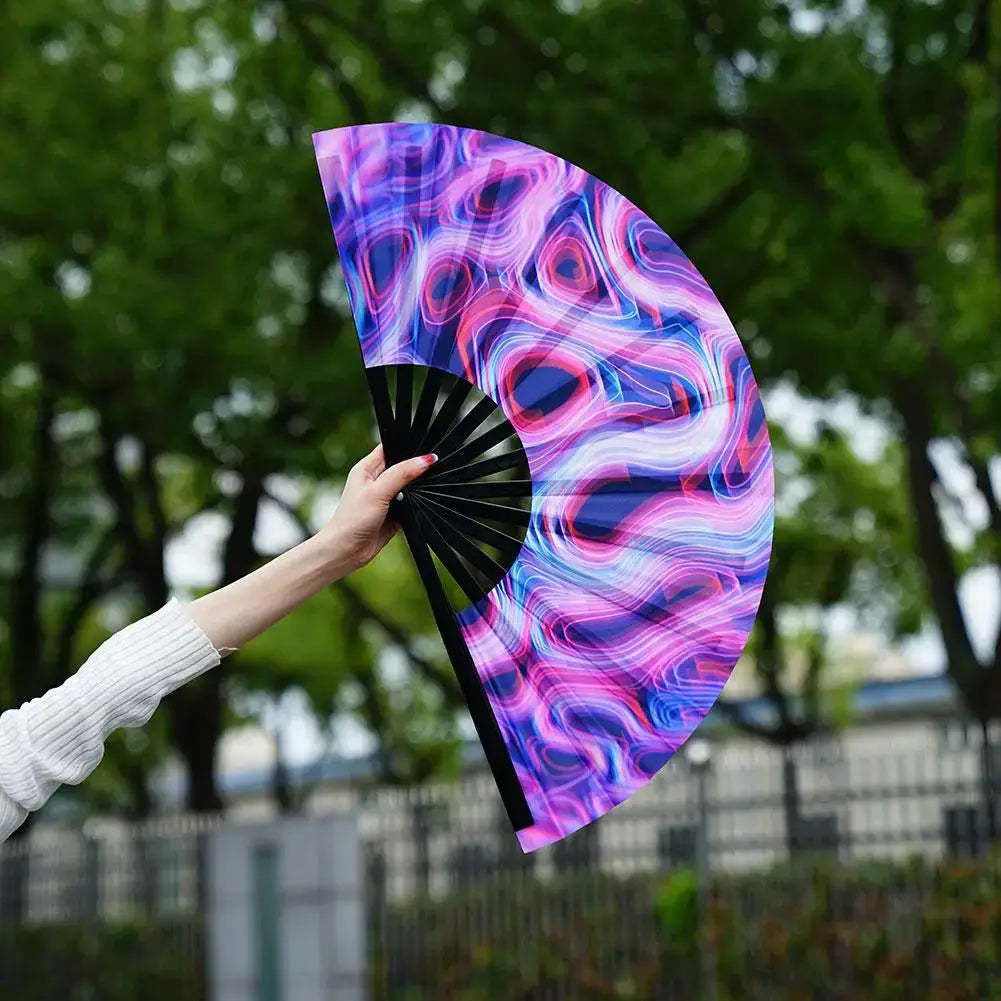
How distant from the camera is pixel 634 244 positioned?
247cm

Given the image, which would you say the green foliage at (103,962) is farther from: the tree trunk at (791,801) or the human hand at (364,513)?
the human hand at (364,513)

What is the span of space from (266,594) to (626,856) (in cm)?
980

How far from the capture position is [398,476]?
2236 millimetres

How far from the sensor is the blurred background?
9539 millimetres

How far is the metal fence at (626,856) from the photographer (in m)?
10.3

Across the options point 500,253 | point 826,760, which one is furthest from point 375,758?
point 500,253

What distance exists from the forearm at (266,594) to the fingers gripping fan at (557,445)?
163mm

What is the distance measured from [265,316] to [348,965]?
192 inches

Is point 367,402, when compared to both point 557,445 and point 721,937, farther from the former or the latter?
point 557,445

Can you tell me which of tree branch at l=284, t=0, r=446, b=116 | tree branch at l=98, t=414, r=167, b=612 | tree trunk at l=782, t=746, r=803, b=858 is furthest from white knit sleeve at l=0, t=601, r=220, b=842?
tree branch at l=98, t=414, r=167, b=612

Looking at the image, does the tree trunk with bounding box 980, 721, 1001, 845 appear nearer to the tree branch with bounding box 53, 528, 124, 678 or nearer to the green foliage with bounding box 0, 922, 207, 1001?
the green foliage with bounding box 0, 922, 207, 1001

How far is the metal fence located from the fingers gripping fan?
803 cm

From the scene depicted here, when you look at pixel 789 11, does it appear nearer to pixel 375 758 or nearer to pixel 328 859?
pixel 328 859

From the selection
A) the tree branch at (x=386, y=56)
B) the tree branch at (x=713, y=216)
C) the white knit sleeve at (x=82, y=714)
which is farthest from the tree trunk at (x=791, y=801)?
the white knit sleeve at (x=82, y=714)
